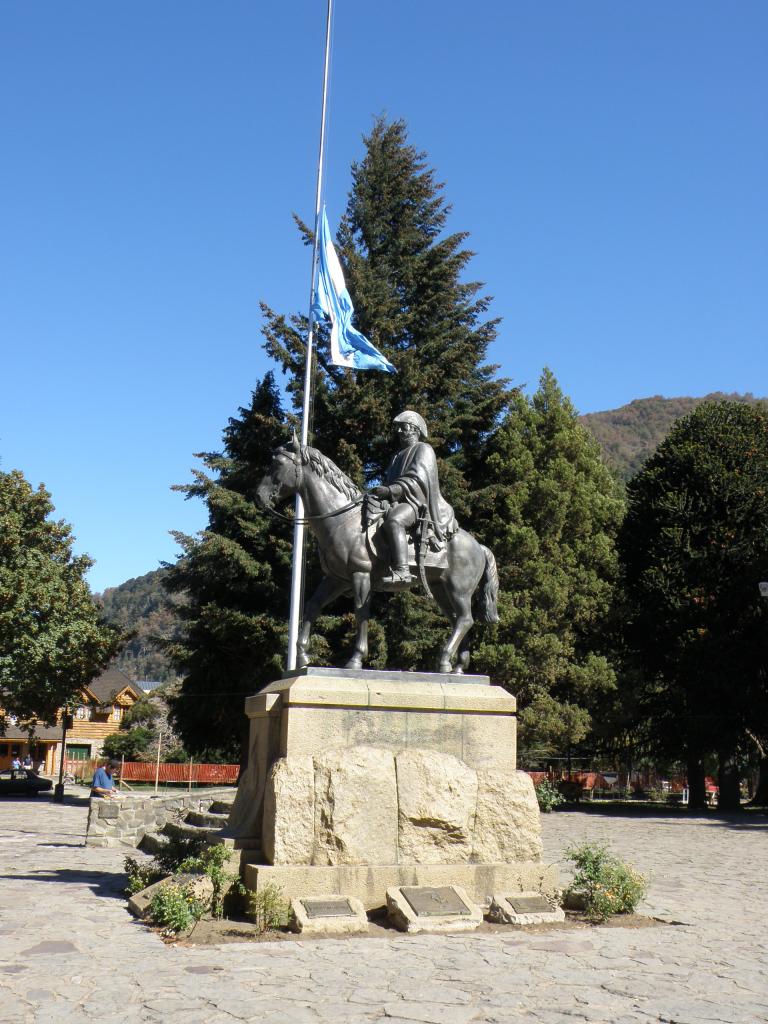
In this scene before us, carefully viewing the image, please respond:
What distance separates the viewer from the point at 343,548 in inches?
440

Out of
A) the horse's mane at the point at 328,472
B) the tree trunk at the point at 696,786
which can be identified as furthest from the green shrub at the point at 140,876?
the tree trunk at the point at 696,786

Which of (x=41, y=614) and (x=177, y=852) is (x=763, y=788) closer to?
(x=41, y=614)

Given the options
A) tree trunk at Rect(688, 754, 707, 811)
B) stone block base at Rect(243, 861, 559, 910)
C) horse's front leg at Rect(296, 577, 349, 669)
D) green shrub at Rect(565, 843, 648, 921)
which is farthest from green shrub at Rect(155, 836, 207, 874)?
tree trunk at Rect(688, 754, 707, 811)

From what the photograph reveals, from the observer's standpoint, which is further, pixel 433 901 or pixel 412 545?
pixel 412 545

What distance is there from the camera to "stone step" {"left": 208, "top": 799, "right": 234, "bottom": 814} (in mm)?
19487

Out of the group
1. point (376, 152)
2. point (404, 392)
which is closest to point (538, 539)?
point (404, 392)

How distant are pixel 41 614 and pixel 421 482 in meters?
22.4

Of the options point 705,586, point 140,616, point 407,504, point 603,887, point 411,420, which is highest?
point 140,616

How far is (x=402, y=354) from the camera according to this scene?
95.1 feet

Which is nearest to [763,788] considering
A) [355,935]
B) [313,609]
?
[313,609]

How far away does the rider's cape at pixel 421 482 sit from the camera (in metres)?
11.3

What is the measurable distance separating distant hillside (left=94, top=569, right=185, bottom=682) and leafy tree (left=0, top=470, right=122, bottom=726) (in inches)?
3610

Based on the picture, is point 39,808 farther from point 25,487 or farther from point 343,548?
point 343,548

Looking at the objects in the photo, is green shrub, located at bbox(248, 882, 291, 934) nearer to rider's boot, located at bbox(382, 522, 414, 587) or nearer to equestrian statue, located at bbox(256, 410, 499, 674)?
equestrian statue, located at bbox(256, 410, 499, 674)
